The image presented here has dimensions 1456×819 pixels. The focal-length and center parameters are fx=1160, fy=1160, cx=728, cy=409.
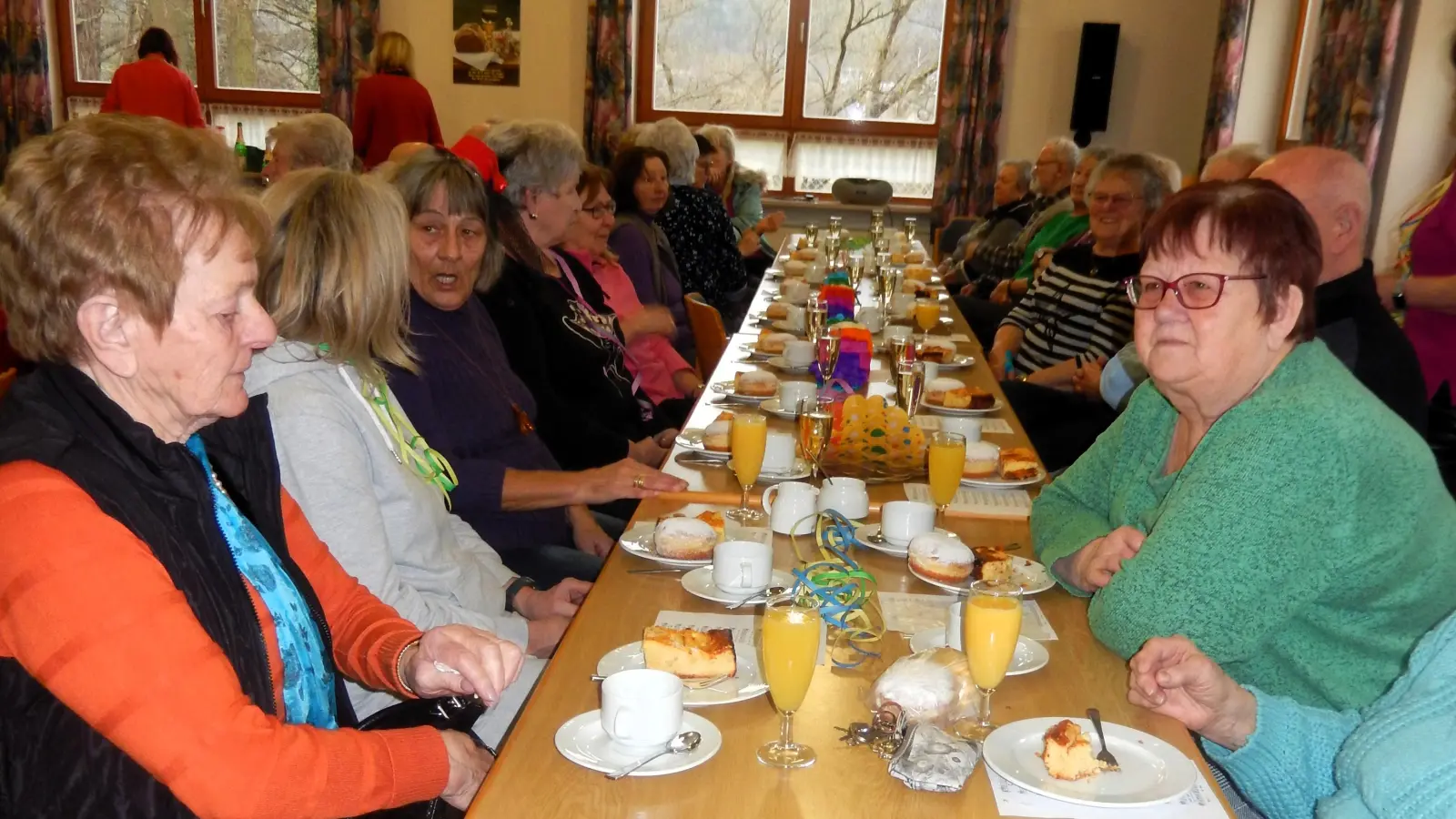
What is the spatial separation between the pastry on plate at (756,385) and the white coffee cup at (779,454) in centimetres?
58

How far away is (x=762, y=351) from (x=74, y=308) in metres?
2.39

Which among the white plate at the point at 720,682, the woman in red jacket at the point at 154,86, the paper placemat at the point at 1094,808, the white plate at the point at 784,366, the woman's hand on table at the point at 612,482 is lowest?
the woman's hand on table at the point at 612,482

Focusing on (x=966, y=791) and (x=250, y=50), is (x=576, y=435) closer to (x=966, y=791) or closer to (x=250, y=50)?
(x=966, y=791)

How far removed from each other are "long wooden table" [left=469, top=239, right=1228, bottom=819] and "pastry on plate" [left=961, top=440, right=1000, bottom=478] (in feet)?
1.74

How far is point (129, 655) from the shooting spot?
1.03 meters

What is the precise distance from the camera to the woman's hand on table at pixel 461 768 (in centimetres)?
133

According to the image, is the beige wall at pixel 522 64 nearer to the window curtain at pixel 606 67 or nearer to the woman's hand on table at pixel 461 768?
the window curtain at pixel 606 67

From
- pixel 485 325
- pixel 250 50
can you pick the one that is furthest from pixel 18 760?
pixel 250 50

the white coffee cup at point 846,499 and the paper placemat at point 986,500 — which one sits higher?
the white coffee cup at point 846,499

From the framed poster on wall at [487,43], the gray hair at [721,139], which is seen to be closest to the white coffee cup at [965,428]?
the gray hair at [721,139]

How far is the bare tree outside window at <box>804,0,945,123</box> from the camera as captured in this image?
865cm

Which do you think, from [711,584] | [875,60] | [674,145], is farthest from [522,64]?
[711,584]

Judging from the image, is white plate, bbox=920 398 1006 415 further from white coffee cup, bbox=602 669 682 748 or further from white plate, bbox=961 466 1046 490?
white coffee cup, bbox=602 669 682 748

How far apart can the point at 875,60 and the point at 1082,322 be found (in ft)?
17.0
